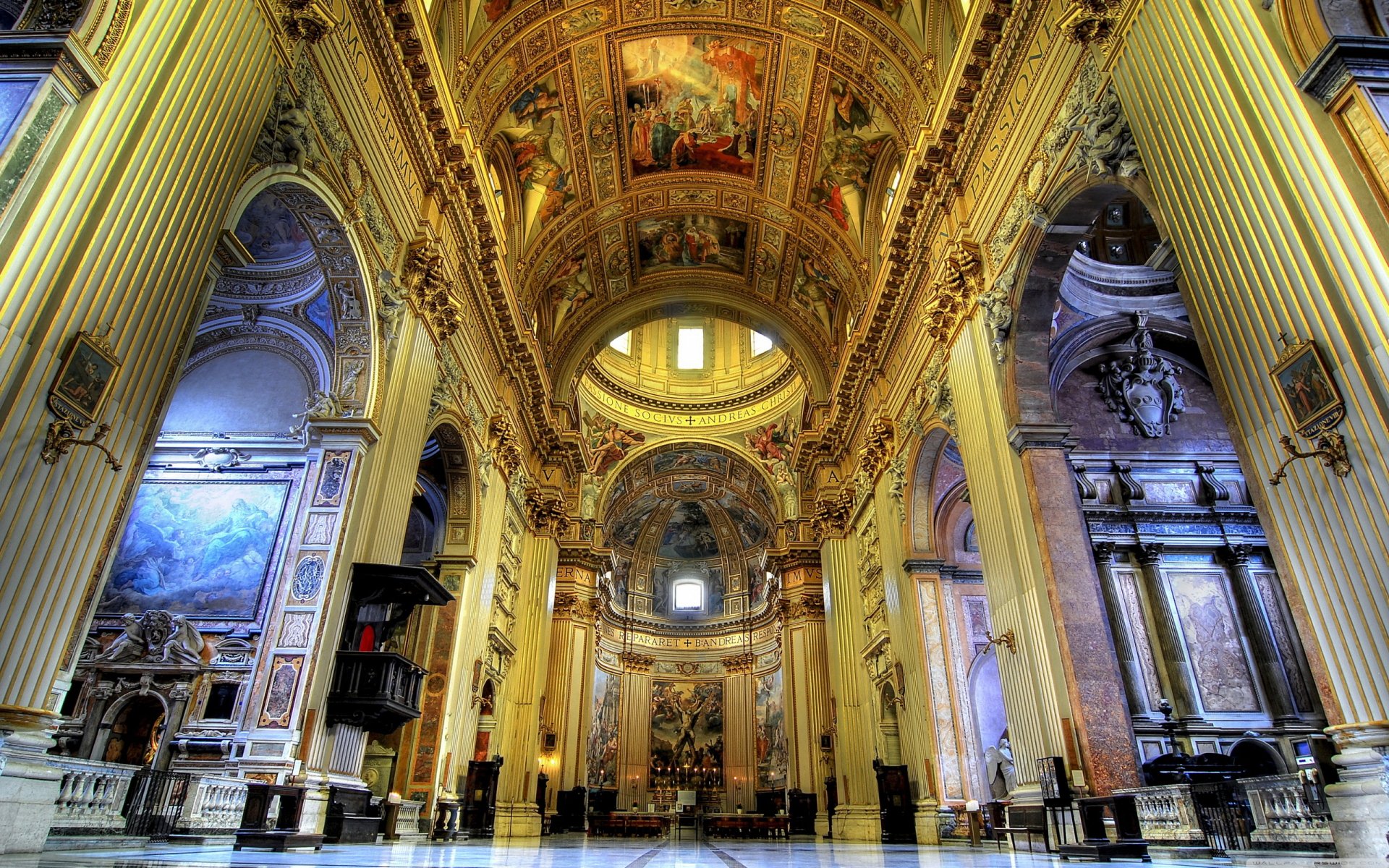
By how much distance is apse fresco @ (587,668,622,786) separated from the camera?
3149 centimetres

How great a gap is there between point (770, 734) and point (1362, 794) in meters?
29.8

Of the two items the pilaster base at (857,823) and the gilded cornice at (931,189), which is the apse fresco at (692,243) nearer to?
the gilded cornice at (931,189)

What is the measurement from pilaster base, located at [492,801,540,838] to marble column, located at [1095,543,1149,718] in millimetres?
11262

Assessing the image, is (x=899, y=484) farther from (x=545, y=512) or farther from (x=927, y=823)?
A: (x=545, y=512)

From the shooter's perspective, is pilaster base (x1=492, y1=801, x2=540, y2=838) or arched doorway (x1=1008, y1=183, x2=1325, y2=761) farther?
pilaster base (x1=492, y1=801, x2=540, y2=838)

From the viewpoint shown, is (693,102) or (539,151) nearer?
(539,151)

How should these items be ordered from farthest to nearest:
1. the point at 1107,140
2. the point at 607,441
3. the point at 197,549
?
the point at 607,441, the point at 197,549, the point at 1107,140

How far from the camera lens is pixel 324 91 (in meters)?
8.70

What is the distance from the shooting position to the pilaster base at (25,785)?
438 centimetres

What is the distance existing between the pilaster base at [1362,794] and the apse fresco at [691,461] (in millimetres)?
25201

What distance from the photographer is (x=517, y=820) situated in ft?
55.9

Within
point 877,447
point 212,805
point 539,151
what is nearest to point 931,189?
point 877,447

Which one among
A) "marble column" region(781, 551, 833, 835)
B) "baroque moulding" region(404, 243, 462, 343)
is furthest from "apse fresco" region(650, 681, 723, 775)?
"baroque moulding" region(404, 243, 462, 343)

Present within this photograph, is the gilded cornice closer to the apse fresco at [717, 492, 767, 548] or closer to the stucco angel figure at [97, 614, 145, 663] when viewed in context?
the stucco angel figure at [97, 614, 145, 663]
